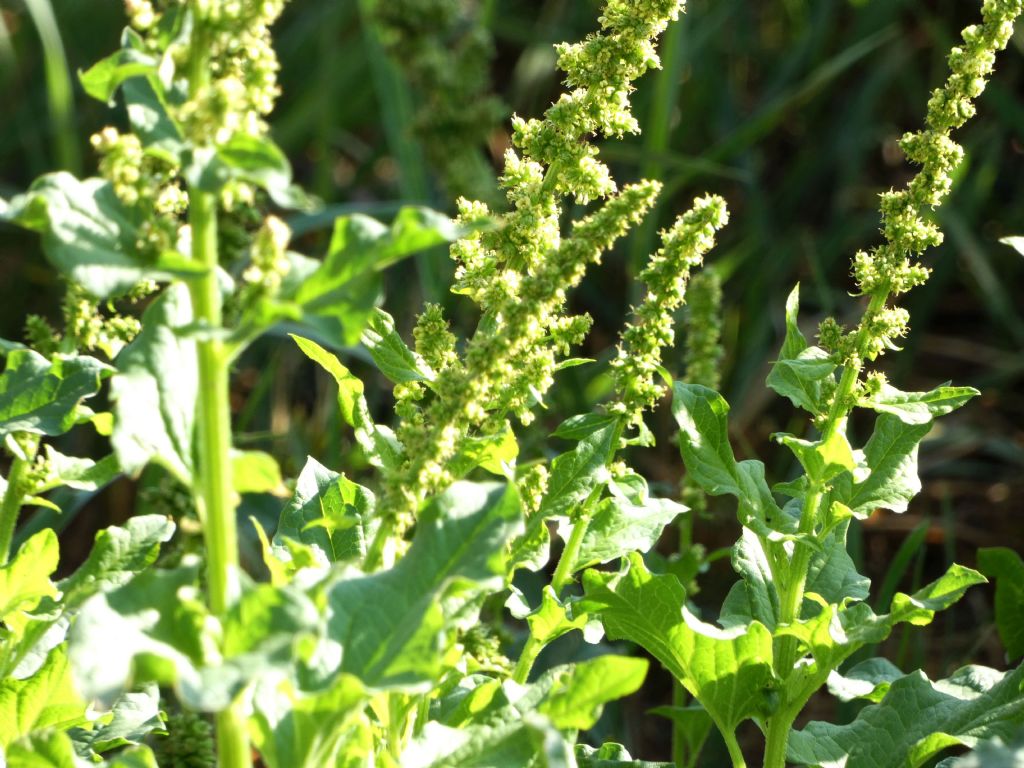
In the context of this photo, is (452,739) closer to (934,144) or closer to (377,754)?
(377,754)

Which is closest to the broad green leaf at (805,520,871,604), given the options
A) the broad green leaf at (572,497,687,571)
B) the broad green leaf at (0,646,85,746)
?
the broad green leaf at (572,497,687,571)

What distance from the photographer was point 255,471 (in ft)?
3.83

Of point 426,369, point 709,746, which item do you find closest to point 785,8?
point 709,746

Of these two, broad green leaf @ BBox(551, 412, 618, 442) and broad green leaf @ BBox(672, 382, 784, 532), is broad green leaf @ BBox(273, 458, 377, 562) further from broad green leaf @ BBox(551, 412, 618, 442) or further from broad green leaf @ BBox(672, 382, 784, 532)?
broad green leaf @ BBox(672, 382, 784, 532)

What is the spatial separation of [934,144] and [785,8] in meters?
3.62

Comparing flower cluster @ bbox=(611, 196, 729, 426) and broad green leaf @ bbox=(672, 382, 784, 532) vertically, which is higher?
flower cluster @ bbox=(611, 196, 729, 426)

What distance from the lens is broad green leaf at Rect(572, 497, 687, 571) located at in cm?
157

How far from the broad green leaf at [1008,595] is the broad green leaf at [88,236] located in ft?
4.49

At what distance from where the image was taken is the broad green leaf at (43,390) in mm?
1501

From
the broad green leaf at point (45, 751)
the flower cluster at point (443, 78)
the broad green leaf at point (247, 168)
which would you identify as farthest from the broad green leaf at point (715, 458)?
the flower cluster at point (443, 78)

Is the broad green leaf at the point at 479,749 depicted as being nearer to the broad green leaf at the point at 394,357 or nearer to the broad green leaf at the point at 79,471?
the broad green leaf at the point at 394,357

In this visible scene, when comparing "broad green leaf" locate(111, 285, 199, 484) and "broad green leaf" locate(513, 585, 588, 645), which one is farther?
"broad green leaf" locate(513, 585, 588, 645)

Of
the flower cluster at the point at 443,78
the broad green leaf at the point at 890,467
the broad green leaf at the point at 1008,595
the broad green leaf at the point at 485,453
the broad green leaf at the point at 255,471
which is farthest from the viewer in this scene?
the flower cluster at the point at 443,78

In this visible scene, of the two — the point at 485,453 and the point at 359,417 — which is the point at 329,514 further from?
the point at 485,453
